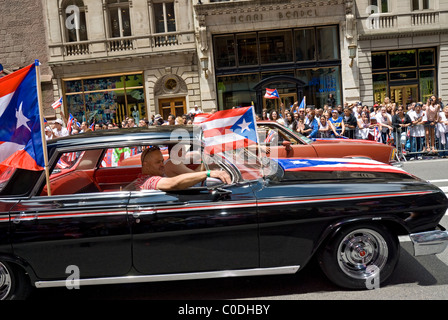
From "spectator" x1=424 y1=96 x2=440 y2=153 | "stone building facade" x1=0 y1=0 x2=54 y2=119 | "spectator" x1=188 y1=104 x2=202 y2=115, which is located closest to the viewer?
"spectator" x1=424 y1=96 x2=440 y2=153

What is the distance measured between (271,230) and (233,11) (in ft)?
63.5

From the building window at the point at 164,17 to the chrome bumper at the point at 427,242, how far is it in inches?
802

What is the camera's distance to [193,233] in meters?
3.38

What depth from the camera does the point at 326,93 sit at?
21859 millimetres

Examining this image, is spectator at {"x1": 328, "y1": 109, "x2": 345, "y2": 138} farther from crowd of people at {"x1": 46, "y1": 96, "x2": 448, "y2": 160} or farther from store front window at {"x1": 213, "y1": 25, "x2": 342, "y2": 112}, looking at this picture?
store front window at {"x1": 213, "y1": 25, "x2": 342, "y2": 112}

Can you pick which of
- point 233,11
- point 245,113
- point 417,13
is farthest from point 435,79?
point 245,113

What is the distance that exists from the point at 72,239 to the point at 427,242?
3.01 metres

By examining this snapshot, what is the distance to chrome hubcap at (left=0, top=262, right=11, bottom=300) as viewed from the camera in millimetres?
3438

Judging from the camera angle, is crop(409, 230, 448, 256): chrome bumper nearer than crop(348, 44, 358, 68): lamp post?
Yes

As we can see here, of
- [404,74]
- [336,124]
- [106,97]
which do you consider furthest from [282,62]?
[336,124]

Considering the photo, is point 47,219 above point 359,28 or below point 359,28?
below

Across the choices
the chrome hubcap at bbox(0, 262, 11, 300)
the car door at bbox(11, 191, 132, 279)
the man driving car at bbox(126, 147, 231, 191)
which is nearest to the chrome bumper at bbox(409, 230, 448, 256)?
the man driving car at bbox(126, 147, 231, 191)

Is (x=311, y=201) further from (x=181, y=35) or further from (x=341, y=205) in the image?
(x=181, y=35)

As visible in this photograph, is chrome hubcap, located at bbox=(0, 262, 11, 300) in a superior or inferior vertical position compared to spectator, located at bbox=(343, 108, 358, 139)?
inferior
